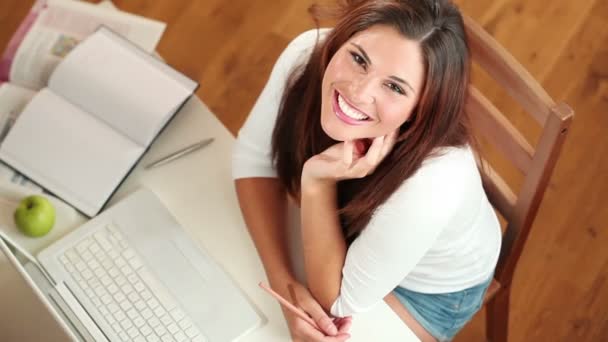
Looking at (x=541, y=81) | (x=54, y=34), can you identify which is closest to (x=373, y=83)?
(x=54, y=34)

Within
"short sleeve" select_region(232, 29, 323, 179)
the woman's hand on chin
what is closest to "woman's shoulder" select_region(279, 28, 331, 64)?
"short sleeve" select_region(232, 29, 323, 179)

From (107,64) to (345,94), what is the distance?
58 centimetres

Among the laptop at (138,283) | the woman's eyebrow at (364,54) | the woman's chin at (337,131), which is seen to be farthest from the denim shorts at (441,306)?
the woman's eyebrow at (364,54)

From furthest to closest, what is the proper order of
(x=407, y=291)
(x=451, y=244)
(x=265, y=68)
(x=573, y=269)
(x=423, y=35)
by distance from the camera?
(x=265, y=68) → (x=573, y=269) → (x=407, y=291) → (x=451, y=244) → (x=423, y=35)

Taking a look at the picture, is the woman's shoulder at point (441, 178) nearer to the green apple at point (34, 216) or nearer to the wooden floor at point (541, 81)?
the green apple at point (34, 216)

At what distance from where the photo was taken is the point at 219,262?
120 cm

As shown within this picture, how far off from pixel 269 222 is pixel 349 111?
1.04ft

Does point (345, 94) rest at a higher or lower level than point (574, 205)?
higher

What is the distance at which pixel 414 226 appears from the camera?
3.34ft

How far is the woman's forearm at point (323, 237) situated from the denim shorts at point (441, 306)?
Answer: 185 millimetres

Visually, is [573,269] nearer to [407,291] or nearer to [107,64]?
[407,291]

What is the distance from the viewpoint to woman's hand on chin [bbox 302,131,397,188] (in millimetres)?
1021

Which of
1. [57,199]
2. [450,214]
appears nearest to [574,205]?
[450,214]

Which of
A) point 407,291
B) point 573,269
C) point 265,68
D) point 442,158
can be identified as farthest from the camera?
point 265,68
